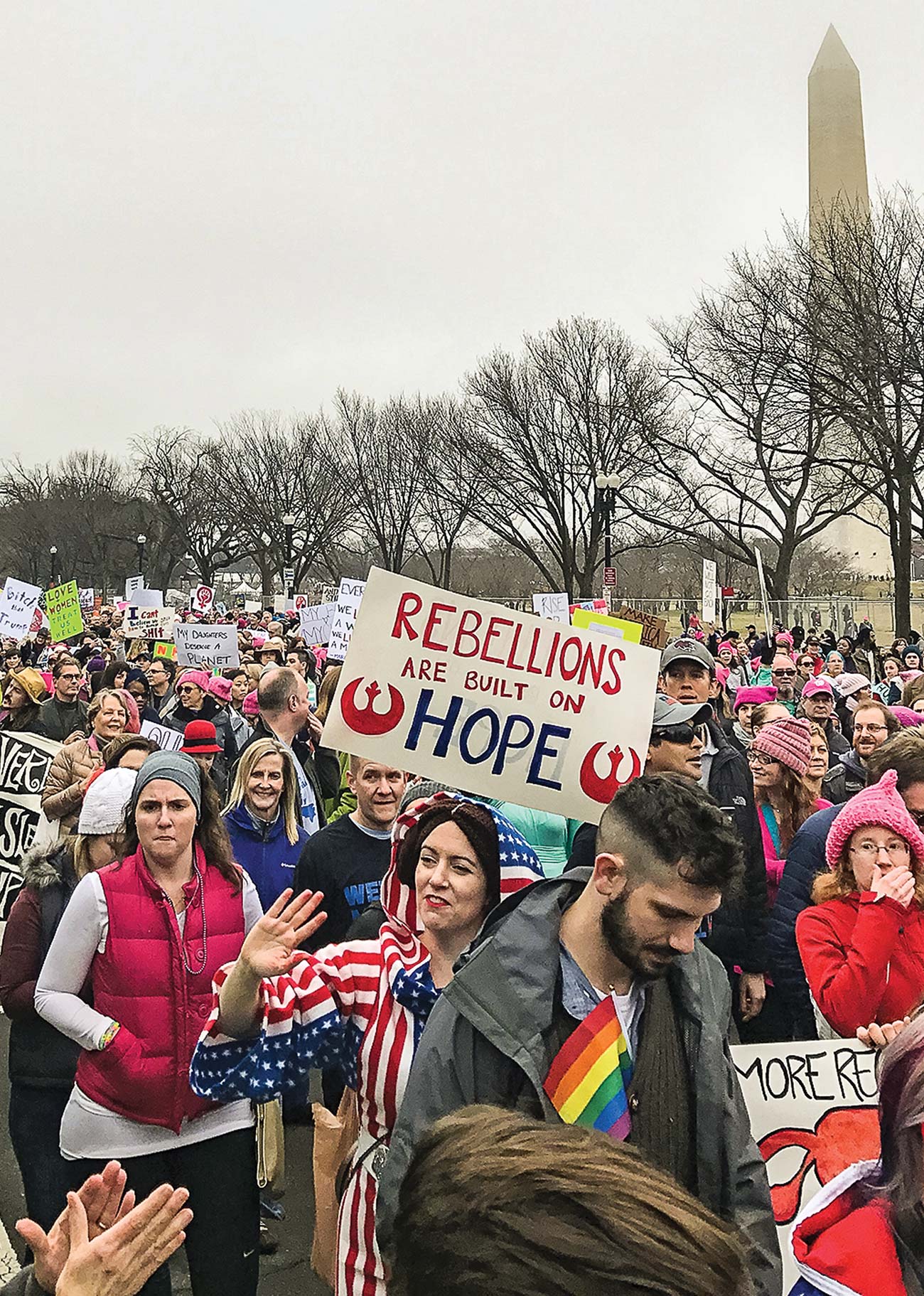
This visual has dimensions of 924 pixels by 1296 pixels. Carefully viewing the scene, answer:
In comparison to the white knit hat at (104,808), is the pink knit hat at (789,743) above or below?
above

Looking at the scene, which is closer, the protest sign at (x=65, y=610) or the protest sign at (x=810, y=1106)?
the protest sign at (x=810, y=1106)

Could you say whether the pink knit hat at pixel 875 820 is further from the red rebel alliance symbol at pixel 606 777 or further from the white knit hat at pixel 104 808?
the white knit hat at pixel 104 808

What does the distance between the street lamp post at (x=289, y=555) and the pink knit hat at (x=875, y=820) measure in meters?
38.8

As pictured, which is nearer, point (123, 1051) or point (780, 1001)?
point (123, 1051)

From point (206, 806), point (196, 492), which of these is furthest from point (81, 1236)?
point (196, 492)

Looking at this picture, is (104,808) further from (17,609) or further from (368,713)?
(17,609)

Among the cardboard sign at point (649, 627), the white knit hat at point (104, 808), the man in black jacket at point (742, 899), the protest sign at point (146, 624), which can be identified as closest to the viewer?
the white knit hat at point (104, 808)

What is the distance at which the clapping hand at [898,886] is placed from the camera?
3443 millimetres

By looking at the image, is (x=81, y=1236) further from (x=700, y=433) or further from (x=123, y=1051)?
(x=700, y=433)

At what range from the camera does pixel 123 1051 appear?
11.5 feet

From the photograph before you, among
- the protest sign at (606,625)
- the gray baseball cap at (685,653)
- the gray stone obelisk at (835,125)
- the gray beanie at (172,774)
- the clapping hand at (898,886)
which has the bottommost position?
the clapping hand at (898,886)

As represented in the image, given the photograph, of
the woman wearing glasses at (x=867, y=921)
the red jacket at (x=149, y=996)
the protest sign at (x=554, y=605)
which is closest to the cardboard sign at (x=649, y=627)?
the protest sign at (x=554, y=605)

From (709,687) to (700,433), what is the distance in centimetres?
3140

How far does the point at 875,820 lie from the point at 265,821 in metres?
3.01
